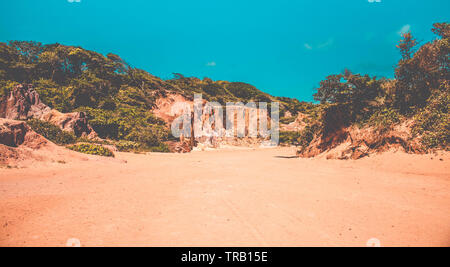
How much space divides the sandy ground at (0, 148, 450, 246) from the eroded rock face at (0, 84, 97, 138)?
44.5 feet

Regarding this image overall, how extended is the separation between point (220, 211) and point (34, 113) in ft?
88.2

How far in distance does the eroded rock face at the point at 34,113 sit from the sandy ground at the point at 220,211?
44.5 ft

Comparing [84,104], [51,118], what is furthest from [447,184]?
[84,104]

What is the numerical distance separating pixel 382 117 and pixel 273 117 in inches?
1340

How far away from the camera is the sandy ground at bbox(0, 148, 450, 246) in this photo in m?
2.86

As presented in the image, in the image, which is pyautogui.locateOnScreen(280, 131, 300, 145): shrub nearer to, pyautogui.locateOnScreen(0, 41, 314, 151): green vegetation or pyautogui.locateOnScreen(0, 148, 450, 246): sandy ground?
pyautogui.locateOnScreen(0, 41, 314, 151): green vegetation

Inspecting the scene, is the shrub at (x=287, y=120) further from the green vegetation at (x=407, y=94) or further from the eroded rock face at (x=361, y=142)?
the green vegetation at (x=407, y=94)

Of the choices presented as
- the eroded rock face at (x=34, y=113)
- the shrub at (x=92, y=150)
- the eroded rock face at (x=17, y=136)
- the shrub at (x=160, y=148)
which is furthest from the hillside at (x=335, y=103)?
the eroded rock face at (x=17, y=136)

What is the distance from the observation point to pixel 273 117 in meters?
45.4

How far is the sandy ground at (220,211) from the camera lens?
9.39 ft

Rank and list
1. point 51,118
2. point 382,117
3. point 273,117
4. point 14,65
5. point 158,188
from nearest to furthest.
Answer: point 158,188
point 382,117
point 51,118
point 14,65
point 273,117

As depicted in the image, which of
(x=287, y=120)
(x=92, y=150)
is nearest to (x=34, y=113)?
(x=92, y=150)

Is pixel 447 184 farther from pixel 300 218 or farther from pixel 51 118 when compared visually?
pixel 51 118

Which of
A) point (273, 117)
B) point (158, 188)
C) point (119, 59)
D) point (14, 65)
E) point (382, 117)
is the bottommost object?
point (158, 188)
